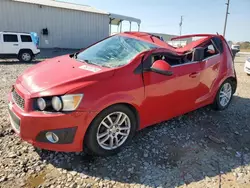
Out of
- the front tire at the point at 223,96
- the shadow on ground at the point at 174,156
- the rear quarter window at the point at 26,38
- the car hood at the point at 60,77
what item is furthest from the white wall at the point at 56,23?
the shadow on ground at the point at 174,156

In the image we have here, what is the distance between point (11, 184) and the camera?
246 cm

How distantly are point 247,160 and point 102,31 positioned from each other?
2247 cm

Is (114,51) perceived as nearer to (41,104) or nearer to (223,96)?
(41,104)

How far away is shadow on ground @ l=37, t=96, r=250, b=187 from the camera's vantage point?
2.77 m

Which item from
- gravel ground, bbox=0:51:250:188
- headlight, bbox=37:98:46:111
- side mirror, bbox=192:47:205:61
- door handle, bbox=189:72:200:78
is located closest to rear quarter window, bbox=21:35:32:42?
gravel ground, bbox=0:51:250:188

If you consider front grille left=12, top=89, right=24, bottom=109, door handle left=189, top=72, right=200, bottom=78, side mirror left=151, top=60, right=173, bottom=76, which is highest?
side mirror left=151, top=60, right=173, bottom=76

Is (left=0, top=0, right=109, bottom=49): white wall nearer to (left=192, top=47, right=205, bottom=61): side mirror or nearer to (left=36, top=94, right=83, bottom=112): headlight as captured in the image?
(left=192, top=47, right=205, bottom=61): side mirror

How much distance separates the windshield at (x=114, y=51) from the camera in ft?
11.0

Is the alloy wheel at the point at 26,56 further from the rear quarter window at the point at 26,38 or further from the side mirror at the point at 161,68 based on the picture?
Result: the side mirror at the point at 161,68

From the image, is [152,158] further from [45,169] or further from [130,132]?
[45,169]

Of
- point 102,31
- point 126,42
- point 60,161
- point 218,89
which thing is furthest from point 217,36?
point 102,31

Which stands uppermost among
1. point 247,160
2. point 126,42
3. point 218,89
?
point 126,42

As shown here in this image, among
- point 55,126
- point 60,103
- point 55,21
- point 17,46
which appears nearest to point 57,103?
point 60,103

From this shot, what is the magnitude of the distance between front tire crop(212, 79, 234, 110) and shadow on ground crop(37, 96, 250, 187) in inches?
18.6
